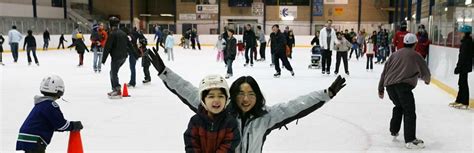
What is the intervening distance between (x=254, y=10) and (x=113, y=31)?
2638cm

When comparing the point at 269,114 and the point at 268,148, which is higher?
the point at 269,114

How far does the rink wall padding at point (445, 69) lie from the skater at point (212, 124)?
595 cm

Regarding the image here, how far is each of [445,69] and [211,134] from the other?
26.9ft

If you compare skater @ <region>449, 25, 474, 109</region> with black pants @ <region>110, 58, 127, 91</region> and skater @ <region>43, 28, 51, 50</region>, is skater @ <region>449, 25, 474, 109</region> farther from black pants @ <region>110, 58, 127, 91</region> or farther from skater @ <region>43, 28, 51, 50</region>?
skater @ <region>43, 28, 51, 50</region>

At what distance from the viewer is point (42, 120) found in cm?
312

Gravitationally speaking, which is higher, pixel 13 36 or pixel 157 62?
pixel 13 36

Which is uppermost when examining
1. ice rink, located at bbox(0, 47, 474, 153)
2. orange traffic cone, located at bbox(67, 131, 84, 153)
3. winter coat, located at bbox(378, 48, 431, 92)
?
winter coat, located at bbox(378, 48, 431, 92)

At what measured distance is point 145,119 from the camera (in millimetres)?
5848

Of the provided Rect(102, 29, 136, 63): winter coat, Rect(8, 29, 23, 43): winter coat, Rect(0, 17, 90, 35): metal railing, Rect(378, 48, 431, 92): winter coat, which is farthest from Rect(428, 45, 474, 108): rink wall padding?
Rect(0, 17, 90, 35): metal railing

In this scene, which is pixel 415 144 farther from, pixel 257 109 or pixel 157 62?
pixel 157 62

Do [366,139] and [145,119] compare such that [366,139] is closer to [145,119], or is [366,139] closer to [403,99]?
[403,99]

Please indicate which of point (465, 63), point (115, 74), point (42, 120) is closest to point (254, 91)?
point (42, 120)

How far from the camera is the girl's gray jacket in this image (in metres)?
2.43

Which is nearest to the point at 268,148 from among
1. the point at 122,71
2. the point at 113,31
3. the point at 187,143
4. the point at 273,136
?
the point at 273,136
